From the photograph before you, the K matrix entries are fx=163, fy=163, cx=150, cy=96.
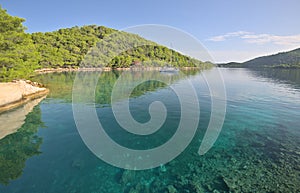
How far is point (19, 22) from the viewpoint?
94.8ft

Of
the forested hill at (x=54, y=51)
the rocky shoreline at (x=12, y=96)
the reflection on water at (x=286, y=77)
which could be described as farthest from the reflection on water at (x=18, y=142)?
the reflection on water at (x=286, y=77)

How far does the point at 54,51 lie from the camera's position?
9088 cm

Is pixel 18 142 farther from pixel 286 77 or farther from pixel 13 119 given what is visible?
pixel 286 77

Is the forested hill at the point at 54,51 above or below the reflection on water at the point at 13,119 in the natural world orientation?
above

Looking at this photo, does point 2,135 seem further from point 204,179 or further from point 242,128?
point 242,128

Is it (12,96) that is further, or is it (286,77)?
(286,77)

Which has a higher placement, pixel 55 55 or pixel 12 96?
pixel 55 55

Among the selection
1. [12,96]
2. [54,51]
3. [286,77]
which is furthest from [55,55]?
[286,77]

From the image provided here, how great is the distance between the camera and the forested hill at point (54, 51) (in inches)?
1052

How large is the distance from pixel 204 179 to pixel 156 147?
4730 millimetres

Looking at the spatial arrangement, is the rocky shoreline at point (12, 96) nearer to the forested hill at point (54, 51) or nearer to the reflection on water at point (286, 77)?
the forested hill at point (54, 51)

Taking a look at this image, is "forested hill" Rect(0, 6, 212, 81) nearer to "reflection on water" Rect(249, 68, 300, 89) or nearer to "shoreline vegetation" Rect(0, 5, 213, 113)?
"shoreline vegetation" Rect(0, 5, 213, 113)

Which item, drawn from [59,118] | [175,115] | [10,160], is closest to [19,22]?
[59,118]

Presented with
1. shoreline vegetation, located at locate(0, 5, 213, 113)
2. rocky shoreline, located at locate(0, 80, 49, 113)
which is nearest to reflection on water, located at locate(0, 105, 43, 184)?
rocky shoreline, located at locate(0, 80, 49, 113)
